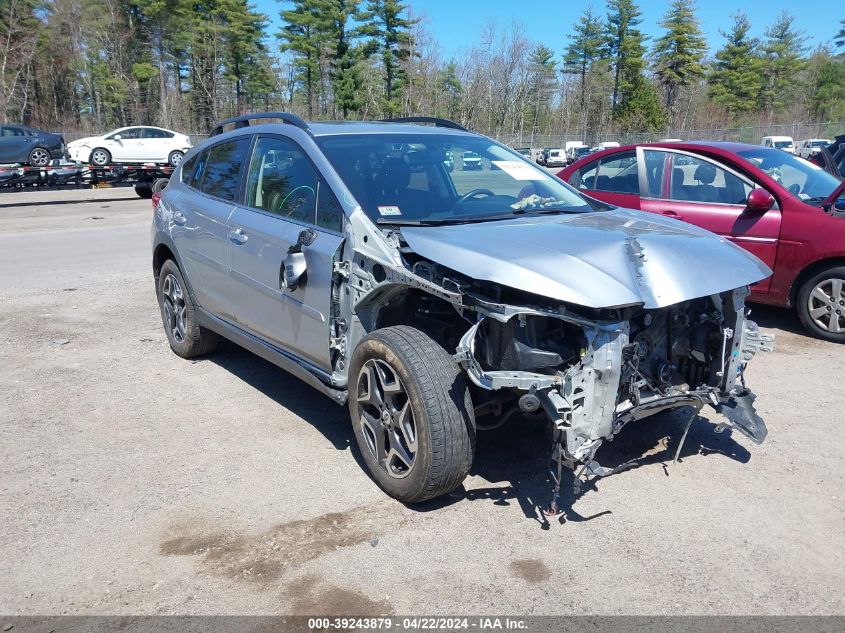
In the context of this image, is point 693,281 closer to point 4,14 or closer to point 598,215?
point 598,215

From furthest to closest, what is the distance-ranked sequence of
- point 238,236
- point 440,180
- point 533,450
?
point 238,236 < point 440,180 < point 533,450

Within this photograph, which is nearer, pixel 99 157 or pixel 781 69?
pixel 99 157

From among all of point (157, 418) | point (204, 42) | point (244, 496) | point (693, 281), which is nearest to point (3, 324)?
point (157, 418)

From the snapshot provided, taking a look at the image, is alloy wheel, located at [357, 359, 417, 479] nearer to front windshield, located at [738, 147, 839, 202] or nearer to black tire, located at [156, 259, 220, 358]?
black tire, located at [156, 259, 220, 358]

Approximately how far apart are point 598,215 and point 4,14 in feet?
227

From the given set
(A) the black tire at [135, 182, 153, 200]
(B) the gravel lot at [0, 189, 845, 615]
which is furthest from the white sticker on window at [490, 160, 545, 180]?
(A) the black tire at [135, 182, 153, 200]

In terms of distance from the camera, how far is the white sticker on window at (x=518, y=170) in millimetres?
4879

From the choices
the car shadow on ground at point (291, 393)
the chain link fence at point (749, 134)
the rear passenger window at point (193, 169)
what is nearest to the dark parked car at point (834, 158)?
the car shadow on ground at point (291, 393)

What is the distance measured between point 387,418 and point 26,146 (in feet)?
91.6

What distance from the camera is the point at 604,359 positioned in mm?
3125

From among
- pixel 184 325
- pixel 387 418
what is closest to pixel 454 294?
pixel 387 418

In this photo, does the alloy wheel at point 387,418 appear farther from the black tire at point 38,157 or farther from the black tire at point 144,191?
the black tire at point 38,157

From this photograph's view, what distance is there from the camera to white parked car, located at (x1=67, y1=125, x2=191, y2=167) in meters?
27.5

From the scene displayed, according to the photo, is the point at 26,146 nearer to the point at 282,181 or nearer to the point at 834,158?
the point at 282,181
